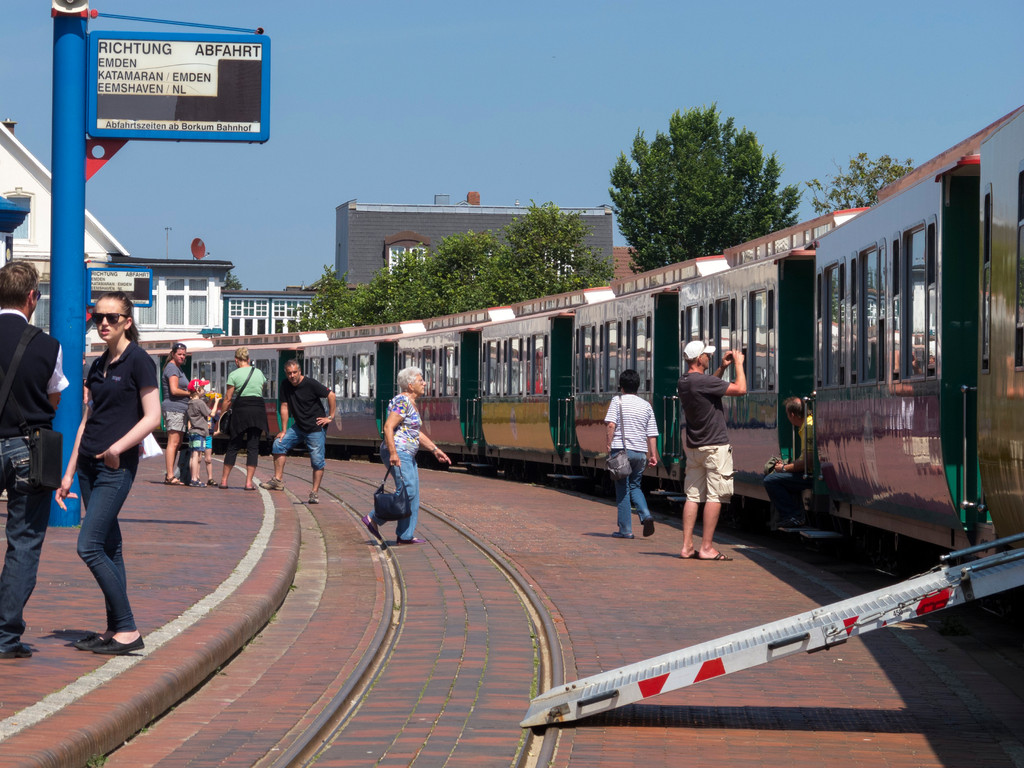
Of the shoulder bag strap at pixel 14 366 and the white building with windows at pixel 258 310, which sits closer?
the shoulder bag strap at pixel 14 366

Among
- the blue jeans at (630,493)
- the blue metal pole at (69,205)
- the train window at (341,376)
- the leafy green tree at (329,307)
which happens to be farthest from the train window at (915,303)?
the leafy green tree at (329,307)

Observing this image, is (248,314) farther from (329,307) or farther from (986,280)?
(986,280)

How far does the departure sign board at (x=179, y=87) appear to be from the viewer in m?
15.1

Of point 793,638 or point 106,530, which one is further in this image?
point 106,530

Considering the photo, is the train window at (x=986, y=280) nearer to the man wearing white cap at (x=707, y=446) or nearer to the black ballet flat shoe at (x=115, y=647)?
the man wearing white cap at (x=707, y=446)

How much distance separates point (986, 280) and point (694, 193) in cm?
6781

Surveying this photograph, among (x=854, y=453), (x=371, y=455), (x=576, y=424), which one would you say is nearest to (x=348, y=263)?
(x=371, y=455)

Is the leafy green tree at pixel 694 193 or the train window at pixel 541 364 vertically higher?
the leafy green tree at pixel 694 193

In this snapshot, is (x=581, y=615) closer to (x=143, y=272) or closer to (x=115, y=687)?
(x=115, y=687)

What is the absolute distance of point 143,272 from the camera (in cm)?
1812

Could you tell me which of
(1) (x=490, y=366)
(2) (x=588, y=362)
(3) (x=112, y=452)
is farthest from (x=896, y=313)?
(1) (x=490, y=366)

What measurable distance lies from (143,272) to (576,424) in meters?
9.31

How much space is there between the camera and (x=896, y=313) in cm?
1159

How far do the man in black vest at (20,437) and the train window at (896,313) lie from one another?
242 inches
